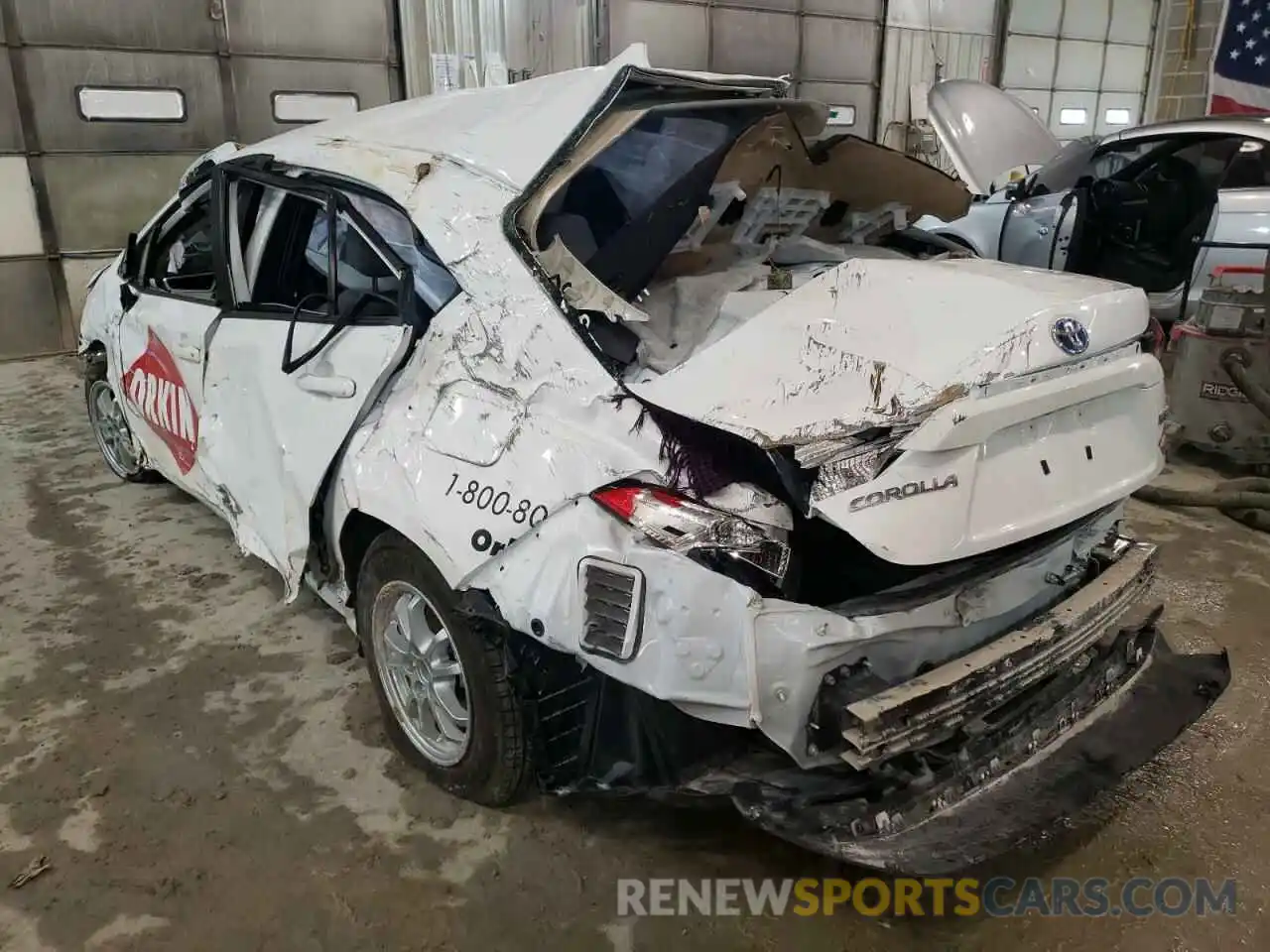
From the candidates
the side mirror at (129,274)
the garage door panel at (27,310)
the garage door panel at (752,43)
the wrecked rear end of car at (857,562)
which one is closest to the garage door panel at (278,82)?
the garage door panel at (27,310)

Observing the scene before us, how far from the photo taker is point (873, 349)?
6.09 feet

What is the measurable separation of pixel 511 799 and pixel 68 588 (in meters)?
2.30

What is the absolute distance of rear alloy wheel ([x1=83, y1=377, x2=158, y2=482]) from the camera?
4520 mm

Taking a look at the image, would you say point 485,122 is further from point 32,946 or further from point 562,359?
point 32,946

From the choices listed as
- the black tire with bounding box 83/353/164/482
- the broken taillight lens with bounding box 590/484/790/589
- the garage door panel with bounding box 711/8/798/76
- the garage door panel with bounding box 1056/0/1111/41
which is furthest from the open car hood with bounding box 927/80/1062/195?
the garage door panel with bounding box 1056/0/1111/41

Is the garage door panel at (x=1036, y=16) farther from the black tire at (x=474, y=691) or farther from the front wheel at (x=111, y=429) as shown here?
the black tire at (x=474, y=691)

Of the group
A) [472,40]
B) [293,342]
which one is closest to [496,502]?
[293,342]

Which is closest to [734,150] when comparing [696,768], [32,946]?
[696,768]

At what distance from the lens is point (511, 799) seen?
2314 mm

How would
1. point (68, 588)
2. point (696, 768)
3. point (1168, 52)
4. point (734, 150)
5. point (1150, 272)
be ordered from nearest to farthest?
point (696, 768)
point (734, 150)
point (68, 588)
point (1150, 272)
point (1168, 52)

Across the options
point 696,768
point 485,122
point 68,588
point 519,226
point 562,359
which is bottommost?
point 68,588

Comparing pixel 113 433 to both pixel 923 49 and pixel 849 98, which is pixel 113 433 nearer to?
pixel 849 98

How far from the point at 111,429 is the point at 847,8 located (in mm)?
10736

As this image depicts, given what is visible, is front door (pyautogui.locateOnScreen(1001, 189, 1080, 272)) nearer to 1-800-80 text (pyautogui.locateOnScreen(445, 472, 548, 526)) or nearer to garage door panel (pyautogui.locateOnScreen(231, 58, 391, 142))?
1-800-80 text (pyautogui.locateOnScreen(445, 472, 548, 526))
